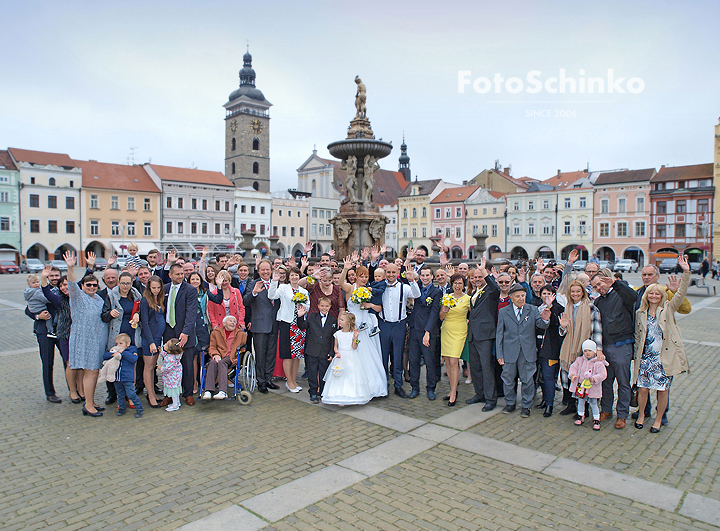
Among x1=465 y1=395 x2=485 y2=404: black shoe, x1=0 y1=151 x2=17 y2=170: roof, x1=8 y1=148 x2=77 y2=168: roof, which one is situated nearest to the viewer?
x1=465 y1=395 x2=485 y2=404: black shoe

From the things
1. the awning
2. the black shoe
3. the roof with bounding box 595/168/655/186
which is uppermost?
the roof with bounding box 595/168/655/186

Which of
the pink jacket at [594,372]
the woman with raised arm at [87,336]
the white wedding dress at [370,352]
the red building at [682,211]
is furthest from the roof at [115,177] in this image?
the pink jacket at [594,372]

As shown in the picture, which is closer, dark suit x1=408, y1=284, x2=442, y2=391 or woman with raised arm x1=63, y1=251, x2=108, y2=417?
woman with raised arm x1=63, y1=251, x2=108, y2=417

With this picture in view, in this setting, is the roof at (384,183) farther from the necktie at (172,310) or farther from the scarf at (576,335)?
the scarf at (576,335)

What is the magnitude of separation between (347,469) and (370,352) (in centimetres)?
252

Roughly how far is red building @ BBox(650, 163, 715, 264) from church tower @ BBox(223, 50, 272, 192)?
53.2 m

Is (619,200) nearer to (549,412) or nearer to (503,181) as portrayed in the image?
(503,181)

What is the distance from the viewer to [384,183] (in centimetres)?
8938

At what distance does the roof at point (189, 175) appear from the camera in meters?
61.9

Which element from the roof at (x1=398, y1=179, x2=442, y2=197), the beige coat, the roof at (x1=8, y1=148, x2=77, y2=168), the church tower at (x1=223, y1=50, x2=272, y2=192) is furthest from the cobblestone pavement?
the church tower at (x1=223, y1=50, x2=272, y2=192)

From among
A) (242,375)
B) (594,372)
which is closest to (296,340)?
(242,375)

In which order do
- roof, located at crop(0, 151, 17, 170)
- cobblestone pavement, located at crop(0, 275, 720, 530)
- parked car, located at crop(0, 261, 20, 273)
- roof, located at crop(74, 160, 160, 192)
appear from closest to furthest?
cobblestone pavement, located at crop(0, 275, 720, 530) → parked car, located at crop(0, 261, 20, 273) → roof, located at crop(0, 151, 17, 170) → roof, located at crop(74, 160, 160, 192)

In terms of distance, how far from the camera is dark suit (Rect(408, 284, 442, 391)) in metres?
7.75

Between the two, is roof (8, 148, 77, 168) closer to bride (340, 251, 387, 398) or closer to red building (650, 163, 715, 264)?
bride (340, 251, 387, 398)
